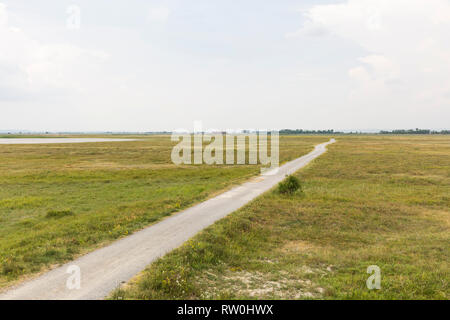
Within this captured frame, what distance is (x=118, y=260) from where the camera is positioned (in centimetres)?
959

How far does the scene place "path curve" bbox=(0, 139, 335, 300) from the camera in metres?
7.45

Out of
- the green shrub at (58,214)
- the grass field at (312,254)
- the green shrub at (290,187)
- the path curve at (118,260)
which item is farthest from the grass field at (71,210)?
the green shrub at (290,187)

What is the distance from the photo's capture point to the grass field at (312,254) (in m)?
8.00

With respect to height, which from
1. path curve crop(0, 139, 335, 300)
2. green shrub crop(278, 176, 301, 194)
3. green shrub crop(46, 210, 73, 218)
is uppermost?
green shrub crop(278, 176, 301, 194)

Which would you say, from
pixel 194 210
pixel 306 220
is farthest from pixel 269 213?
pixel 194 210

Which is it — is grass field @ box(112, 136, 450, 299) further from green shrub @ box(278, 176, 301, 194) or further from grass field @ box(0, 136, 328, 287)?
grass field @ box(0, 136, 328, 287)

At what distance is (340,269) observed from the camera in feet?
31.3

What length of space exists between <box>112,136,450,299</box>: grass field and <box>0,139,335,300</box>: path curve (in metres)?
0.59

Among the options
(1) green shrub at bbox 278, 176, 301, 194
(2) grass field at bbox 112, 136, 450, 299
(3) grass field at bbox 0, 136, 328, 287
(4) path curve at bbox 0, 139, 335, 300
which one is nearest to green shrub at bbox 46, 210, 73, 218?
(3) grass field at bbox 0, 136, 328, 287

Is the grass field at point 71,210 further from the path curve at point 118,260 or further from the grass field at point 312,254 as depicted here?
the grass field at point 312,254

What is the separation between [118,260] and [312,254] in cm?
690

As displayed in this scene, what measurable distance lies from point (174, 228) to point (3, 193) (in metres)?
19.1

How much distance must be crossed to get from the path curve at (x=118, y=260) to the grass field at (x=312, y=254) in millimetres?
588
